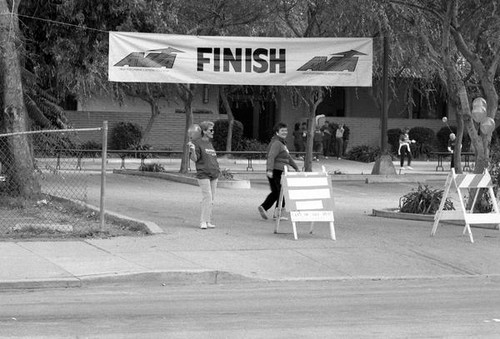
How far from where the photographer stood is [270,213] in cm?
1861

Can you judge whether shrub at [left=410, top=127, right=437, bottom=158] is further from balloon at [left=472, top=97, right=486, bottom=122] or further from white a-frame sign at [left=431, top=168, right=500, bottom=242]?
white a-frame sign at [left=431, top=168, right=500, bottom=242]

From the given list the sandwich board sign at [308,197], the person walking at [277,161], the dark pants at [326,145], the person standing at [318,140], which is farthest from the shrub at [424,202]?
the dark pants at [326,145]

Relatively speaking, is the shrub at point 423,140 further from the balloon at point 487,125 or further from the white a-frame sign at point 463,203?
the white a-frame sign at point 463,203

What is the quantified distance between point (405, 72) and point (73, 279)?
1020 inches

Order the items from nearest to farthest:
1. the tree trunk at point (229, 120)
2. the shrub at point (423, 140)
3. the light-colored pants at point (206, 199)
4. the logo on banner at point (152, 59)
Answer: the light-colored pants at point (206, 199) → the logo on banner at point (152, 59) → the tree trunk at point (229, 120) → the shrub at point (423, 140)

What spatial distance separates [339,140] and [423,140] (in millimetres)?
5011

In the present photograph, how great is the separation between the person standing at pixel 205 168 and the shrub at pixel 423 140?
2843cm


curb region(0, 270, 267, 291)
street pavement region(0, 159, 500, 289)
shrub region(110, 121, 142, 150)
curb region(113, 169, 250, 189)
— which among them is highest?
shrub region(110, 121, 142, 150)

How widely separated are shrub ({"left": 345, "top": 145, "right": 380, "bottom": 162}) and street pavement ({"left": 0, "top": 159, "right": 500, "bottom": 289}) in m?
20.1

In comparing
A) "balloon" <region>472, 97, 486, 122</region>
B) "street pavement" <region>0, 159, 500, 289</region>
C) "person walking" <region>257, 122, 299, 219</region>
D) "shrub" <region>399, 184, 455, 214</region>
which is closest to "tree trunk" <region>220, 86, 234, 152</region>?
"street pavement" <region>0, 159, 500, 289</region>

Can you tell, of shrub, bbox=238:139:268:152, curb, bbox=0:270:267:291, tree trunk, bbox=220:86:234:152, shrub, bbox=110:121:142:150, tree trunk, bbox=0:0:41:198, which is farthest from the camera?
shrub, bbox=238:139:268:152

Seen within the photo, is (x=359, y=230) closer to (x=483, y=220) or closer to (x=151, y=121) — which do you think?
(x=483, y=220)

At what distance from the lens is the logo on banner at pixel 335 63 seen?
20094 millimetres

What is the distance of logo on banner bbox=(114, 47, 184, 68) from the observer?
19.6 m
